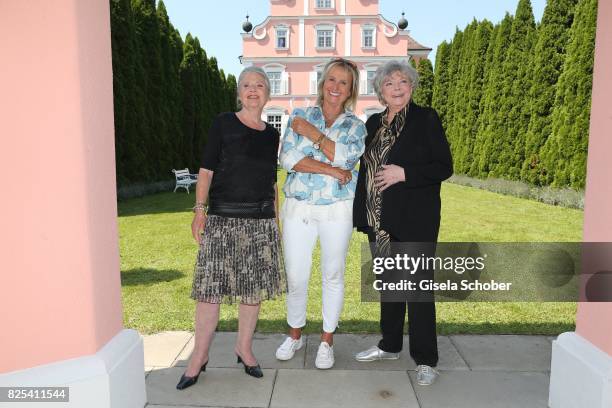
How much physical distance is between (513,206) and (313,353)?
9.31 meters

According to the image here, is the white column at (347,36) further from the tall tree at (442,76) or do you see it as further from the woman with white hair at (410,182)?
the woman with white hair at (410,182)

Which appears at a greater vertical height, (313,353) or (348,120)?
(348,120)

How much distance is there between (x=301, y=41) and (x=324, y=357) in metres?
30.3

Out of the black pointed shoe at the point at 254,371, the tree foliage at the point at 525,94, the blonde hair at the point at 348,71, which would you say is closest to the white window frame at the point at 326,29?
the tree foliage at the point at 525,94

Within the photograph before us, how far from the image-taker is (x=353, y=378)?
2912 mm

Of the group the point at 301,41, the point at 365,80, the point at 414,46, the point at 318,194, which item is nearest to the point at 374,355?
the point at 318,194

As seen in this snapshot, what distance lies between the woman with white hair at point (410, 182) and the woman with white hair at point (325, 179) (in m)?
0.17

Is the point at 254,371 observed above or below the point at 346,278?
above

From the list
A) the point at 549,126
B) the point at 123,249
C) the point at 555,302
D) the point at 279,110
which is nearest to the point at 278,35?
the point at 279,110

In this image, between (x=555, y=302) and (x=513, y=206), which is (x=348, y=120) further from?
(x=513, y=206)

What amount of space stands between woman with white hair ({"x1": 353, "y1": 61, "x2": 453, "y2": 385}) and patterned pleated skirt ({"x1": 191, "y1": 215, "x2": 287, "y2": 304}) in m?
0.73

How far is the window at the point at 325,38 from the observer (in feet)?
102

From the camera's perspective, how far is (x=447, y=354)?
3.25 meters

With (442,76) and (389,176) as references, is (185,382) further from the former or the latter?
(442,76)
